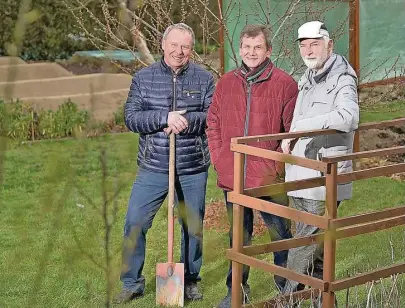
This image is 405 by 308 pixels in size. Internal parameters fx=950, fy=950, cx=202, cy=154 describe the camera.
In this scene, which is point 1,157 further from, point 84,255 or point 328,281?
point 328,281

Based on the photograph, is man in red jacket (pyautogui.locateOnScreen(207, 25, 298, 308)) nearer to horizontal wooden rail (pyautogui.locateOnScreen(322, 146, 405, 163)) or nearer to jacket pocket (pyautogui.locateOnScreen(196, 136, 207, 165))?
jacket pocket (pyautogui.locateOnScreen(196, 136, 207, 165))

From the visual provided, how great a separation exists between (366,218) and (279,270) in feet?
1.50

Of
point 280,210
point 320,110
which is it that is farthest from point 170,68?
point 280,210

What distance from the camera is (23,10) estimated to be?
5.06 feet

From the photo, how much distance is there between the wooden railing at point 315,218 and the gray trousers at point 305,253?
8.4 inches

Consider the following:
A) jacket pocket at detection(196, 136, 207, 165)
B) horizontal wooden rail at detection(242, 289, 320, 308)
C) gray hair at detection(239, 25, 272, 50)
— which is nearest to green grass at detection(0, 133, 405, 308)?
horizontal wooden rail at detection(242, 289, 320, 308)

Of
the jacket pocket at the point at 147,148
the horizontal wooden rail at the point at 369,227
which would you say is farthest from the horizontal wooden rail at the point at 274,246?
the jacket pocket at the point at 147,148

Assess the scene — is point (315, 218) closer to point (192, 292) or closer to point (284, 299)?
point (284, 299)

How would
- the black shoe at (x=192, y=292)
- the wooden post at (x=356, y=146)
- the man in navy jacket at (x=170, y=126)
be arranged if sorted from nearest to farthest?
the man in navy jacket at (x=170, y=126), the black shoe at (x=192, y=292), the wooden post at (x=356, y=146)

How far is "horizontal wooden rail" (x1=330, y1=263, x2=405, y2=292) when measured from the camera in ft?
13.3

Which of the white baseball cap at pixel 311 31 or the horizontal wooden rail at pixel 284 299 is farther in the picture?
the white baseball cap at pixel 311 31

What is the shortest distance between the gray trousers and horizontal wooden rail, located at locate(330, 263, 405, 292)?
0.51 meters

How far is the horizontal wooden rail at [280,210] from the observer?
3994mm

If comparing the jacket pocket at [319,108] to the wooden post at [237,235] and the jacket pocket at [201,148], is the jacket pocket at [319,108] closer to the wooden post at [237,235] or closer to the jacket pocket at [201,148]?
the wooden post at [237,235]
